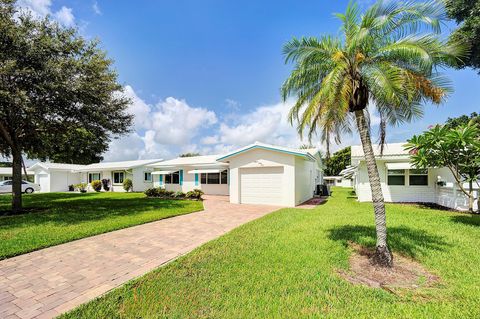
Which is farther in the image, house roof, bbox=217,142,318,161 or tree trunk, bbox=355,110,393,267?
house roof, bbox=217,142,318,161

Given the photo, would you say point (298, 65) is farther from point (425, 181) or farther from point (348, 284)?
point (425, 181)

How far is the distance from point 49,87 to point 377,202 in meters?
15.2

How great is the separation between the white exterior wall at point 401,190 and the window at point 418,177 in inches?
8.6

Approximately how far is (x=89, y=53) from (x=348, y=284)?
1749 centimetres

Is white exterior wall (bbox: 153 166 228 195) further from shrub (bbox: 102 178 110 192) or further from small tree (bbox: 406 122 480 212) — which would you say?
small tree (bbox: 406 122 480 212)

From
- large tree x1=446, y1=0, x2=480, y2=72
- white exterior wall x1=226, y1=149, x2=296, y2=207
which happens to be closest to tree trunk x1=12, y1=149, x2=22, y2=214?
white exterior wall x1=226, y1=149, x2=296, y2=207

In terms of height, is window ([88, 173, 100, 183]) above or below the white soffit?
below

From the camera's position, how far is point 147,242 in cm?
784

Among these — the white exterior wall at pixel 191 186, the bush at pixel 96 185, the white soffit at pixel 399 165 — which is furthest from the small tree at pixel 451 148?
the bush at pixel 96 185

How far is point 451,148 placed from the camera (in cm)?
1002

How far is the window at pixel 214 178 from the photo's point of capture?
2423cm

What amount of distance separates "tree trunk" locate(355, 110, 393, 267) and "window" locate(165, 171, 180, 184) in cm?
2376

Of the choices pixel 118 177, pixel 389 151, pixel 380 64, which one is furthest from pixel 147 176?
pixel 380 64

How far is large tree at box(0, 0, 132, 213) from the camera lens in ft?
37.7
